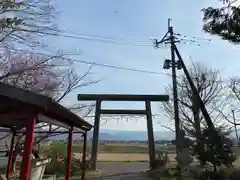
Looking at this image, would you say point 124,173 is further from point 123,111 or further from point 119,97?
point 119,97

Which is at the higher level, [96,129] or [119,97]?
[119,97]

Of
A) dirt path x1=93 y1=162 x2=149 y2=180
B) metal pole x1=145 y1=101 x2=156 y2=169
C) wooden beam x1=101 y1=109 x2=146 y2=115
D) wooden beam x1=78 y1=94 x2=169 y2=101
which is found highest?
wooden beam x1=78 y1=94 x2=169 y2=101

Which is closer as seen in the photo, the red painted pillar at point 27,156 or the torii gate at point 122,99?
the red painted pillar at point 27,156

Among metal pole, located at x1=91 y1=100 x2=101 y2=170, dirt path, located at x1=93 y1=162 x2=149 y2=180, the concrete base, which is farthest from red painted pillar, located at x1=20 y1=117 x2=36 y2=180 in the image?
metal pole, located at x1=91 y1=100 x2=101 y2=170

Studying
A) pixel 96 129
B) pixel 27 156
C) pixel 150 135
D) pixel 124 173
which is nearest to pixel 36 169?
pixel 27 156

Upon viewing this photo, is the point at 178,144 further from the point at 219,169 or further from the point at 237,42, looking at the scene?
the point at 237,42

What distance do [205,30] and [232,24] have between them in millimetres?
1331

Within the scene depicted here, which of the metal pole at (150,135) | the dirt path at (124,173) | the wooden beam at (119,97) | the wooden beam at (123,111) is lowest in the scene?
the dirt path at (124,173)

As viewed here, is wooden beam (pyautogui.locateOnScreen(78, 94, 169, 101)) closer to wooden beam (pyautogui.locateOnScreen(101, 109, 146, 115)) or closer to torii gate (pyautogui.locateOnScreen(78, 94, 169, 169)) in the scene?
torii gate (pyautogui.locateOnScreen(78, 94, 169, 169))

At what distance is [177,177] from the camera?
15727 mm

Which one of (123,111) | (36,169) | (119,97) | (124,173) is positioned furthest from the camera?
(123,111)

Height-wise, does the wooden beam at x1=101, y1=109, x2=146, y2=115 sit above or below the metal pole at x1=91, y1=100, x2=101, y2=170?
above

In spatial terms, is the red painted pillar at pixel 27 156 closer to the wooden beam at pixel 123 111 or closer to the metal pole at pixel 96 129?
the metal pole at pixel 96 129

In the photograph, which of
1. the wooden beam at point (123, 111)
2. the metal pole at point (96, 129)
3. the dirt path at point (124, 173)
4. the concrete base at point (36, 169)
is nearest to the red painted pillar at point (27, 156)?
the concrete base at point (36, 169)
